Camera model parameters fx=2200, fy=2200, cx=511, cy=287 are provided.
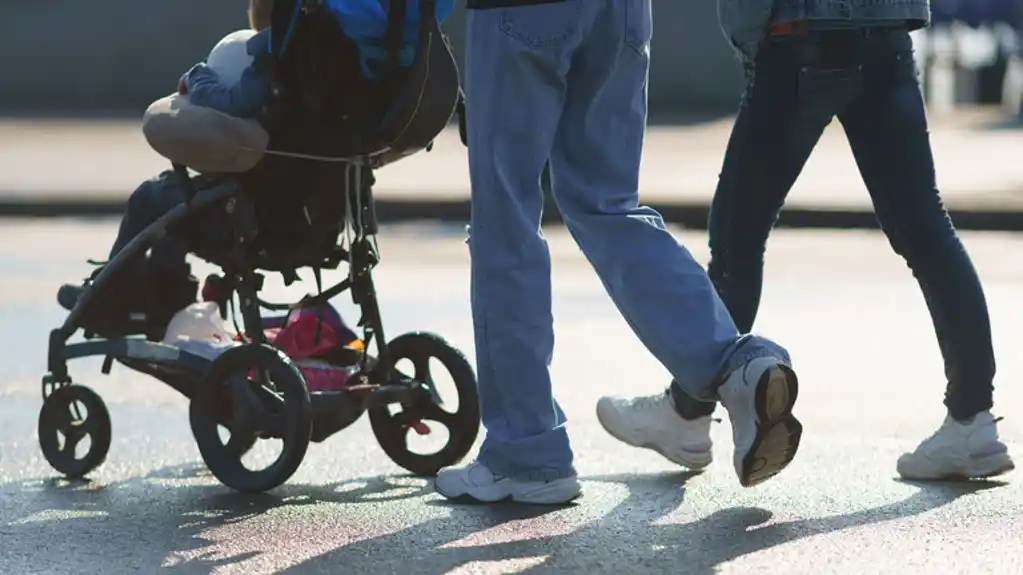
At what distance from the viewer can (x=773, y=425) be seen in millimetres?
4895

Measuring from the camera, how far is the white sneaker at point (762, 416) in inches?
192

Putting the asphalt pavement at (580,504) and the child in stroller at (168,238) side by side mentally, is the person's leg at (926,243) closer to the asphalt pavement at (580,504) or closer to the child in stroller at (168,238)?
the asphalt pavement at (580,504)

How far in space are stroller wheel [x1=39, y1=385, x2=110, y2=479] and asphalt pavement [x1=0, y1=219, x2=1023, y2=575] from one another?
2.4 inches

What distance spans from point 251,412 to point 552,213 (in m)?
9.84

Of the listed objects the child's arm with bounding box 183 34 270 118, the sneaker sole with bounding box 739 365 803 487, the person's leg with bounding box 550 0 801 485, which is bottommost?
the sneaker sole with bounding box 739 365 803 487

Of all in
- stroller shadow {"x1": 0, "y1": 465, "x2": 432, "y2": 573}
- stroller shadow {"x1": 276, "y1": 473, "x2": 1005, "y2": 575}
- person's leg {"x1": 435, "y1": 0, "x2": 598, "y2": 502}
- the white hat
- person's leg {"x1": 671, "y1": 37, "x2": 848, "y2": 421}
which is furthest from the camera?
the white hat

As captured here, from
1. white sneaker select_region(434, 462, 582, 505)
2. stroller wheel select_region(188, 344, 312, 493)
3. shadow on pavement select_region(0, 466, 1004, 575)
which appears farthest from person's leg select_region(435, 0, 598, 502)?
stroller wheel select_region(188, 344, 312, 493)

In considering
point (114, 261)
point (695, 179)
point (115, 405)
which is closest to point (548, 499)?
point (114, 261)

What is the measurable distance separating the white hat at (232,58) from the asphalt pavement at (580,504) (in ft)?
3.49

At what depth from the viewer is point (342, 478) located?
19.0ft

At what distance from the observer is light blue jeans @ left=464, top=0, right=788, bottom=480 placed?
508cm

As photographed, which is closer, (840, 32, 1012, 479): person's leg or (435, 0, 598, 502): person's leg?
(435, 0, 598, 502): person's leg

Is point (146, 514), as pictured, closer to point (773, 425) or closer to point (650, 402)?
point (650, 402)

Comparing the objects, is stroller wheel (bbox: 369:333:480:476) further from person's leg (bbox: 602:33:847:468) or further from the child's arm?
the child's arm
